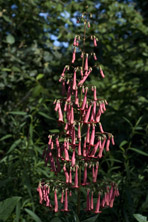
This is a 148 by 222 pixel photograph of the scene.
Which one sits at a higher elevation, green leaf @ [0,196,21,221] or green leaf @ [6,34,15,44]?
green leaf @ [6,34,15,44]

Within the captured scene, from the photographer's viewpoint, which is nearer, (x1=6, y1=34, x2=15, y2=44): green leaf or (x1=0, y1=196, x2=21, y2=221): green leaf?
(x1=0, y1=196, x2=21, y2=221): green leaf

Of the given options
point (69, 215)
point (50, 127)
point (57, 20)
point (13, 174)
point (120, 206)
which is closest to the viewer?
point (69, 215)

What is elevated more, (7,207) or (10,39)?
(10,39)

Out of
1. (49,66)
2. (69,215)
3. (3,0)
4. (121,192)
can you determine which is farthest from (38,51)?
(69,215)

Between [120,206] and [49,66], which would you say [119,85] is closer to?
[49,66]

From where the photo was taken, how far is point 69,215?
2246mm

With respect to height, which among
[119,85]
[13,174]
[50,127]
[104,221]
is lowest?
[104,221]

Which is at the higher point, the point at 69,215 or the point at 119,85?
the point at 119,85

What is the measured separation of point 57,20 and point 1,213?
4.34 m

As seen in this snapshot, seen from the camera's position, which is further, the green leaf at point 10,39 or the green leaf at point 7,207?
the green leaf at point 10,39

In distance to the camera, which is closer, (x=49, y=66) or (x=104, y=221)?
(x=104, y=221)

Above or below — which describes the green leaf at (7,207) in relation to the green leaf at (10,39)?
below

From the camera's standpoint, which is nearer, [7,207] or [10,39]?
[7,207]

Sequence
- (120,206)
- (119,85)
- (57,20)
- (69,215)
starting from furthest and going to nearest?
(57,20) < (119,85) < (120,206) < (69,215)
